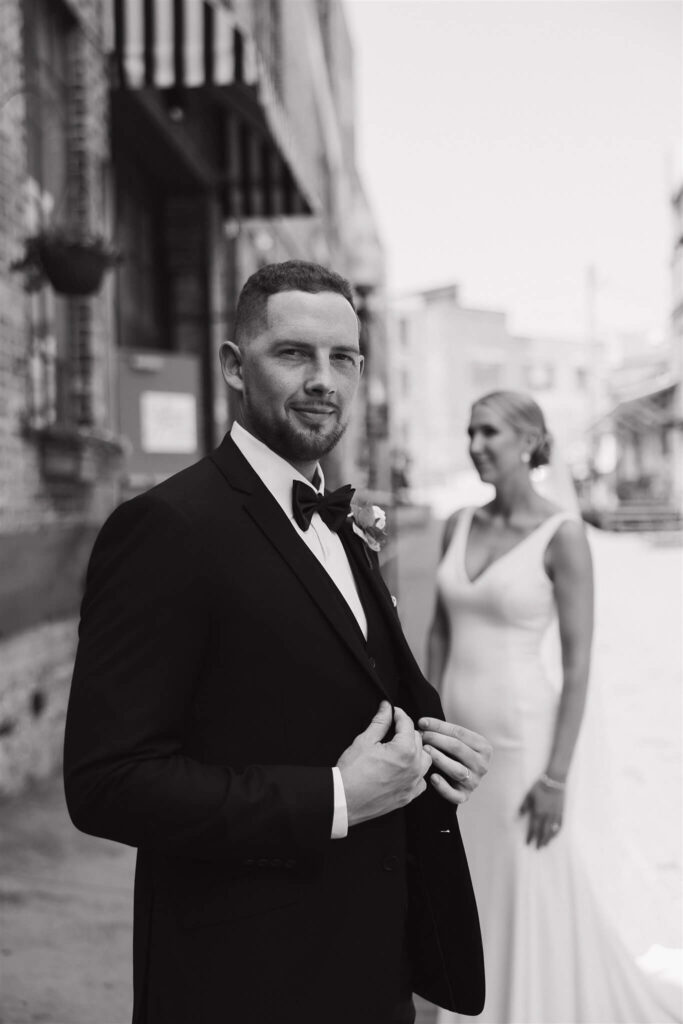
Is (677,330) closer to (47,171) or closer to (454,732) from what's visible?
(47,171)

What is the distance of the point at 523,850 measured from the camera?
296 centimetres

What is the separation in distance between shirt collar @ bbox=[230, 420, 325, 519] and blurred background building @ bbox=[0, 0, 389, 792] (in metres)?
3.44

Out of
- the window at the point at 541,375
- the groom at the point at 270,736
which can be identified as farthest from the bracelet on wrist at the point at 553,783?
the window at the point at 541,375

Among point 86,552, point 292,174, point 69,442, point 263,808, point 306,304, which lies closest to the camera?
point 263,808

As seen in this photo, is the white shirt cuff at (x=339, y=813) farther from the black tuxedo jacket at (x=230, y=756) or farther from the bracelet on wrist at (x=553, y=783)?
the bracelet on wrist at (x=553, y=783)

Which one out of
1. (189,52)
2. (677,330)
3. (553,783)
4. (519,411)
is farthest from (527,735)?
(677,330)

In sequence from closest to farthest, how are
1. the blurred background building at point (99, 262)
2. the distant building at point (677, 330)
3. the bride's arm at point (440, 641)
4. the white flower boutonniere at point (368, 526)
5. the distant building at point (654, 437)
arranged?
1. the white flower boutonniere at point (368, 526)
2. the bride's arm at point (440, 641)
3. the blurred background building at point (99, 262)
4. the distant building at point (654, 437)
5. the distant building at point (677, 330)

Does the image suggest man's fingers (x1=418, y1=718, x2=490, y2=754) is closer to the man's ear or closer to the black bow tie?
the black bow tie

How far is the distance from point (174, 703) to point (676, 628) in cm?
1041

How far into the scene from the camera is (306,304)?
1492 millimetres

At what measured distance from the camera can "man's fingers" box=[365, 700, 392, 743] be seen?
1436 mm

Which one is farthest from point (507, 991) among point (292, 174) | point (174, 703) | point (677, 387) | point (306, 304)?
point (677, 387)

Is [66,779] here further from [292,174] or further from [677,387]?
[677,387]

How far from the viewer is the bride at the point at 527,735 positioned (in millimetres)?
2922
